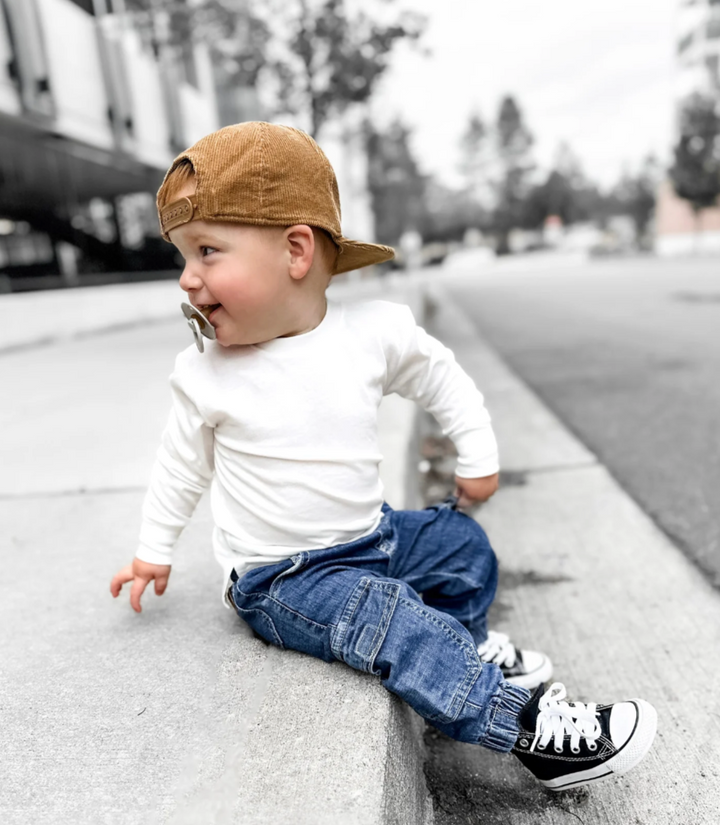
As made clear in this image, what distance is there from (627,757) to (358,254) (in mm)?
Result: 1174

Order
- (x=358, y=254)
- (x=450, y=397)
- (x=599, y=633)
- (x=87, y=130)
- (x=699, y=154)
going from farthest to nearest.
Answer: (x=699, y=154)
(x=87, y=130)
(x=599, y=633)
(x=450, y=397)
(x=358, y=254)

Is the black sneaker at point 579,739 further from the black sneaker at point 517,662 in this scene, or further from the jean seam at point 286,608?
the jean seam at point 286,608

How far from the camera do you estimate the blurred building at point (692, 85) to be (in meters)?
48.5

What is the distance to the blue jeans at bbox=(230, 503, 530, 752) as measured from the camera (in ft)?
4.63

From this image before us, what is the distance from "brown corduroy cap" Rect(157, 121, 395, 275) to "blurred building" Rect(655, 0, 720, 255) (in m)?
50.3

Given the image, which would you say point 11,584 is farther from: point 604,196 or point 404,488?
point 604,196

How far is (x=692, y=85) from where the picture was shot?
59312 mm

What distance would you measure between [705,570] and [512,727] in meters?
1.20

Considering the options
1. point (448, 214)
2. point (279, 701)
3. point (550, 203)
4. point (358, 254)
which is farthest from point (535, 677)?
point (448, 214)

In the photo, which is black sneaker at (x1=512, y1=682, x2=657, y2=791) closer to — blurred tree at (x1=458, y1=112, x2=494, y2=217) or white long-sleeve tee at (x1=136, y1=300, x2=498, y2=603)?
white long-sleeve tee at (x1=136, y1=300, x2=498, y2=603)

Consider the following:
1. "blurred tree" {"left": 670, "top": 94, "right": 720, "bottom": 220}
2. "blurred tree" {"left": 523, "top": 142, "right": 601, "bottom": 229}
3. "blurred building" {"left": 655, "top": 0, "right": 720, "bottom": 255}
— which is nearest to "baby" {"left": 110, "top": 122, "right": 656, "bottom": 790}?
"blurred tree" {"left": 670, "top": 94, "right": 720, "bottom": 220}

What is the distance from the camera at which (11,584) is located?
2.05 metres

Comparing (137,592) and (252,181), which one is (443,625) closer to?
(137,592)

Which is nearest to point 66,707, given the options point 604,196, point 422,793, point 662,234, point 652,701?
point 422,793
